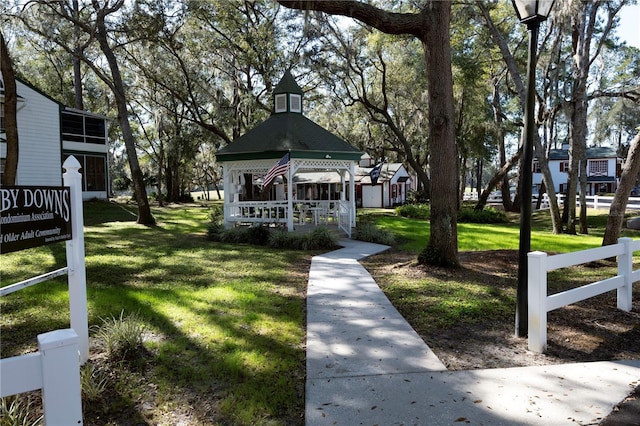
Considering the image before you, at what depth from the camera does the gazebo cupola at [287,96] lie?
16.9 m

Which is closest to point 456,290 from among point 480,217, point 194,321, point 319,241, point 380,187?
Result: point 194,321

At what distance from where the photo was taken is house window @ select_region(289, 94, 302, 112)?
17.1 metres

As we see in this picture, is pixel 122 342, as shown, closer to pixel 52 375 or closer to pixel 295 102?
pixel 52 375

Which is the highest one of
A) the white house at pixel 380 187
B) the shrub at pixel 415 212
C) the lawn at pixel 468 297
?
the white house at pixel 380 187

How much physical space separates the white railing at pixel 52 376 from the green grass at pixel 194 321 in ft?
5.18

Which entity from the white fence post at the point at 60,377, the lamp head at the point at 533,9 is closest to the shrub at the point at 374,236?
the lamp head at the point at 533,9

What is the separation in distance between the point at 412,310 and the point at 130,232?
12.0 meters

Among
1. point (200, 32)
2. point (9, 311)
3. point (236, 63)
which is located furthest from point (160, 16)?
point (9, 311)

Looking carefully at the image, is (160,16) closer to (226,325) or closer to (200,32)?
(200,32)

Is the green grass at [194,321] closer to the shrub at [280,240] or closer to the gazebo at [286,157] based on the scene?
the shrub at [280,240]

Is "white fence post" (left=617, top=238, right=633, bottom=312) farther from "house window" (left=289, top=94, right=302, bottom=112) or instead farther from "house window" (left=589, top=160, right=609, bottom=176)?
"house window" (left=589, top=160, right=609, bottom=176)

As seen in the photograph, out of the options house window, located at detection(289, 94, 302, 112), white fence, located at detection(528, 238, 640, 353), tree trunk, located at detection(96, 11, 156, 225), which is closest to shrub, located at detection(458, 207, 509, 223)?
house window, located at detection(289, 94, 302, 112)

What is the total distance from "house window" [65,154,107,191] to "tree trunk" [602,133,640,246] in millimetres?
26048

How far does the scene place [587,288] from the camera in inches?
209
